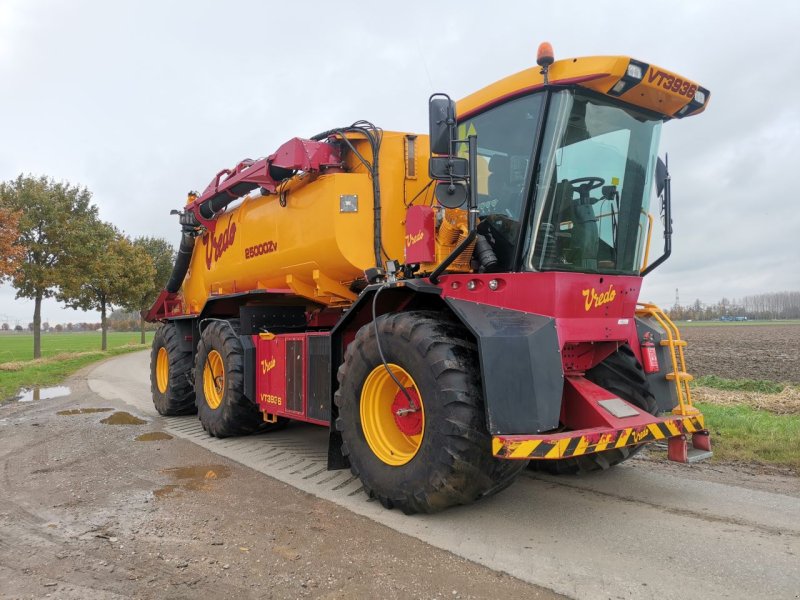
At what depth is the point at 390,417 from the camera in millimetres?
4641

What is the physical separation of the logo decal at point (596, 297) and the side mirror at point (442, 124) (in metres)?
1.49

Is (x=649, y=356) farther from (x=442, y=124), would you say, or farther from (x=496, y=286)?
(x=442, y=124)

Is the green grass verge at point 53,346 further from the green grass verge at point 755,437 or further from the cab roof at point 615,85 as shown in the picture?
the green grass verge at point 755,437

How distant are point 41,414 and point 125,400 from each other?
190 cm

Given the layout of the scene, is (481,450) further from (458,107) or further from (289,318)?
(289,318)

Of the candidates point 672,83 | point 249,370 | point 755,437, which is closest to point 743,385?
point 755,437

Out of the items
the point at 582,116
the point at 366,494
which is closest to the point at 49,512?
the point at 366,494

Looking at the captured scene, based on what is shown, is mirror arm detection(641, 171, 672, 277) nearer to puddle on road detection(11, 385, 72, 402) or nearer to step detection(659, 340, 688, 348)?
step detection(659, 340, 688, 348)

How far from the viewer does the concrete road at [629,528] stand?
3.11 m

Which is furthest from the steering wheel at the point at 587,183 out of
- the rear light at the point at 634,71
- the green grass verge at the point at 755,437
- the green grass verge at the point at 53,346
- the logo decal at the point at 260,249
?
the green grass verge at the point at 53,346

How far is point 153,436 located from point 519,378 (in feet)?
18.5

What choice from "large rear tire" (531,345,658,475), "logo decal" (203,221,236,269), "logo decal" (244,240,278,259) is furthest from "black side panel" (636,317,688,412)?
"logo decal" (203,221,236,269)

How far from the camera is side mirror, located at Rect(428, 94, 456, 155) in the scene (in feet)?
12.9

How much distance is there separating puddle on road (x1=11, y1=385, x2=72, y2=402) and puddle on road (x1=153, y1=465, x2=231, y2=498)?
7684 mm
